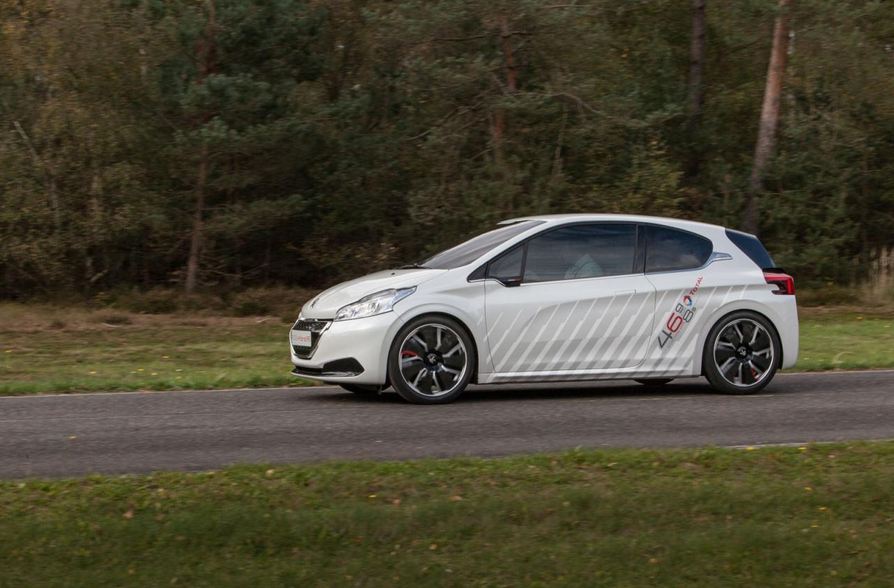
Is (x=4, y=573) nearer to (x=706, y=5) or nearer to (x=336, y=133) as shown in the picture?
(x=336, y=133)

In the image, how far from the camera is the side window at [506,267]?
1115 cm

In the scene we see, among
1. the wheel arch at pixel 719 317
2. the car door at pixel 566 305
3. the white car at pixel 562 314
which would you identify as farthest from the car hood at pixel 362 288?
the wheel arch at pixel 719 317

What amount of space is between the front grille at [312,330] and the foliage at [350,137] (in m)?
14.6

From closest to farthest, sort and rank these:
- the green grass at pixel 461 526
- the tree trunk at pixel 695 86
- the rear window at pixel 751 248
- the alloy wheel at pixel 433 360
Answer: the green grass at pixel 461 526
the alloy wheel at pixel 433 360
the rear window at pixel 751 248
the tree trunk at pixel 695 86

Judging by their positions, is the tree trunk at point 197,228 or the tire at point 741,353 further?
the tree trunk at point 197,228

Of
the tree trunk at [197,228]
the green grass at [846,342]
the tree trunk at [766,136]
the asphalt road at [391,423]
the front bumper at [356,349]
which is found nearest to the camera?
the asphalt road at [391,423]

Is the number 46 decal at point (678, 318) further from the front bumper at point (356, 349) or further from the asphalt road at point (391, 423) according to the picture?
the front bumper at point (356, 349)

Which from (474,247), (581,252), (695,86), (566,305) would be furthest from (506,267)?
(695,86)

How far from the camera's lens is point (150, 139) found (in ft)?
87.9

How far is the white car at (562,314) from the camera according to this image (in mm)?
10898

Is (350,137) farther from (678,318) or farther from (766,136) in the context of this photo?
(678,318)

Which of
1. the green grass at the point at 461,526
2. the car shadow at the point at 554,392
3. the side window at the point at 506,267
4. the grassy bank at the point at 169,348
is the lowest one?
the green grass at the point at 461,526

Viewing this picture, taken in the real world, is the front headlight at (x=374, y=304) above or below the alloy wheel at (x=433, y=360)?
above

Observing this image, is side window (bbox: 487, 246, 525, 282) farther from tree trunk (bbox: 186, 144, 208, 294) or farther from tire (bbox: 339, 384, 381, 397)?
tree trunk (bbox: 186, 144, 208, 294)
